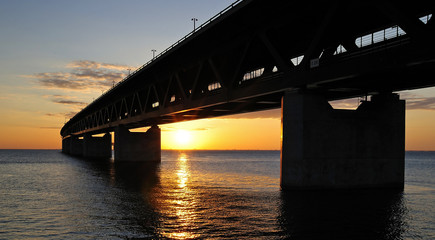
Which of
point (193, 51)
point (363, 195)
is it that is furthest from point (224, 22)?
point (363, 195)

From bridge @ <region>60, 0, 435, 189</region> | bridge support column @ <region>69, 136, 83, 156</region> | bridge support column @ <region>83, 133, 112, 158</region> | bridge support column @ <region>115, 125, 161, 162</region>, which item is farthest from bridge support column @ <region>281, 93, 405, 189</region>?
bridge support column @ <region>69, 136, 83, 156</region>

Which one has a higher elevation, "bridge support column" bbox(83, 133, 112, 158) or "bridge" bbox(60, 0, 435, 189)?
"bridge" bbox(60, 0, 435, 189)

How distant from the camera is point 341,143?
89.2 feet

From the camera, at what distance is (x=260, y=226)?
16438 mm

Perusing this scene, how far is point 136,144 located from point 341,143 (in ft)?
174

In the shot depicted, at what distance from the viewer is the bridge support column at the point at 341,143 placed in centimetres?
2598

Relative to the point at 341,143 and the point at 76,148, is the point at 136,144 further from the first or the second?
the point at 76,148

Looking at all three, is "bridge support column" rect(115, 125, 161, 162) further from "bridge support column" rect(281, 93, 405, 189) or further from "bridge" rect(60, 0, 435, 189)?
"bridge support column" rect(281, 93, 405, 189)

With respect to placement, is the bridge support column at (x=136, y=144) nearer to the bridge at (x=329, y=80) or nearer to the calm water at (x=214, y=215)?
the bridge at (x=329, y=80)

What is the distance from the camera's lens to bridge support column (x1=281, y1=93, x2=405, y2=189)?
2598 centimetres

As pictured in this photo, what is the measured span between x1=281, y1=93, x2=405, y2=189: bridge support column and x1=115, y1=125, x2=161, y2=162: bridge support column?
1993 inches

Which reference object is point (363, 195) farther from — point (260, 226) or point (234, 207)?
point (260, 226)

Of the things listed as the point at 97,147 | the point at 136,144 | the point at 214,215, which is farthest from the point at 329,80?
the point at 97,147

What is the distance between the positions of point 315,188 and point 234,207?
24.1 ft
